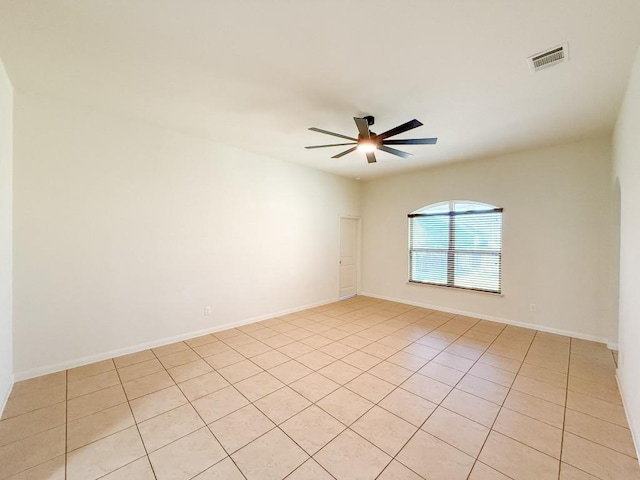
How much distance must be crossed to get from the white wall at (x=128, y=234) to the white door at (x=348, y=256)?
180cm

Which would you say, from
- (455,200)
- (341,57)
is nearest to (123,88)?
→ (341,57)

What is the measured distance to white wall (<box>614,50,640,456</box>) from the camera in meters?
2.01

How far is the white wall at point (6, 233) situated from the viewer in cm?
237

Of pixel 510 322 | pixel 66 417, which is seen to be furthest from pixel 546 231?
pixel 66 417

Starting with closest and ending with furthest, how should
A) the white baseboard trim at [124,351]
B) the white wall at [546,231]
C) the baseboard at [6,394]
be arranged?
the baseboard at [6,394]
the white baseboard trim at [124,351]
the white wall at [546,231]

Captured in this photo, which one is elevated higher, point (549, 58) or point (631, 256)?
point (549, 58)

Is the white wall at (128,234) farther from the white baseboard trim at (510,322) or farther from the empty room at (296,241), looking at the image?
the white baseboard trim at (510,322)

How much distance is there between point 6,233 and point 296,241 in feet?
12.4

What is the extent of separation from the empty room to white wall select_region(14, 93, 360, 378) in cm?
2

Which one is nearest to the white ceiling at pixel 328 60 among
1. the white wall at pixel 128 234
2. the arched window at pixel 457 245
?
the white wall at pixel 128 234

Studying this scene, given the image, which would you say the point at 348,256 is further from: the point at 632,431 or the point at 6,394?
the point at 6,394

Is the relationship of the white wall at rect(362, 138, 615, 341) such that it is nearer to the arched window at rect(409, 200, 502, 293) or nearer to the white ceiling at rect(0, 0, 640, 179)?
the arched window at rect(409, 200, 502, 293)

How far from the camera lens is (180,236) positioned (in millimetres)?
3820

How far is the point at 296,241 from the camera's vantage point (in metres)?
5.35
